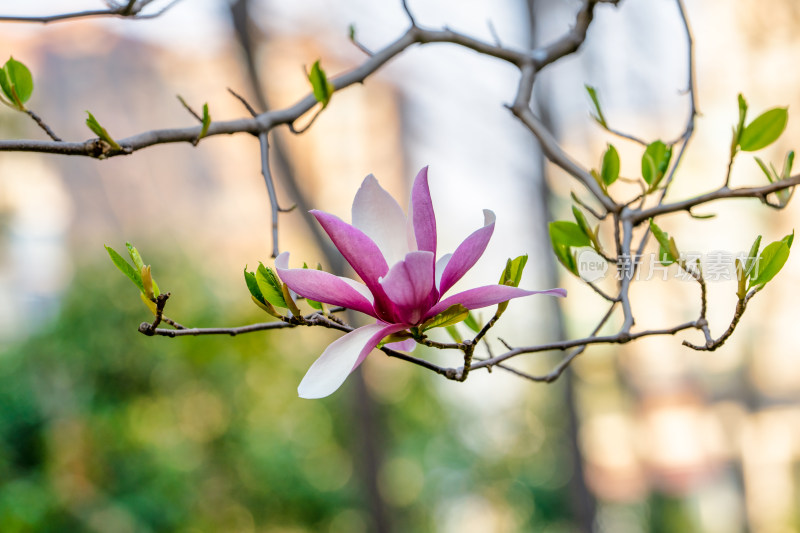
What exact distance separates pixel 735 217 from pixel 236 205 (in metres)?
2.94

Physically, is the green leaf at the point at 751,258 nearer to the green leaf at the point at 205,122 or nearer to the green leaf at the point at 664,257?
the green leaf at the point at 664,257

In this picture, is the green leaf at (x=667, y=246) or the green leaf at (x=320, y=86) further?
the green leaf at (x=320, y=86)

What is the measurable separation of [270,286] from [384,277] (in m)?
0.07

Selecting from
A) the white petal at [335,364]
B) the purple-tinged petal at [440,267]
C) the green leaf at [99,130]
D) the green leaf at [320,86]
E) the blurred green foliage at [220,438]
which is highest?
the green leaf at [320,86]

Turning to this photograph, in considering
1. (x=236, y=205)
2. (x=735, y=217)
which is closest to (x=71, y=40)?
(x=236, y=205)

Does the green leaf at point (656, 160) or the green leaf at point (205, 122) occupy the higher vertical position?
the green leaf at point (205, 122)

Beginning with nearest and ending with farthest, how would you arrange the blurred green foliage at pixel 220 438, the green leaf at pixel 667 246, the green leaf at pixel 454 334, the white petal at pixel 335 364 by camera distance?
the white petal at pixel 335 364 < the green leaf at pixel 667 246 < the green leaf at pixel 454 334 < the blurred green foliage at pixel 220 438

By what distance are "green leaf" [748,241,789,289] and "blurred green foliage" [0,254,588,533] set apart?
1.94 metres

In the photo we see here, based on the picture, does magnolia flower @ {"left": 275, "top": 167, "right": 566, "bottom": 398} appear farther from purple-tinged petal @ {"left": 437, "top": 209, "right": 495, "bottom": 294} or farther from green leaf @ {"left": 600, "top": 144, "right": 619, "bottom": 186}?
green leaf @ {"left": 600, "top": 144, "right": 619, "bottom": 186}

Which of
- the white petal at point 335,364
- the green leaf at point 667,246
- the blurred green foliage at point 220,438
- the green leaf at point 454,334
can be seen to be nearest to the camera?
the white petal at point 335,364

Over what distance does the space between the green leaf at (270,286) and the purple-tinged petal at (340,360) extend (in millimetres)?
50

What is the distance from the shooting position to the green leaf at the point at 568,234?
0.50m

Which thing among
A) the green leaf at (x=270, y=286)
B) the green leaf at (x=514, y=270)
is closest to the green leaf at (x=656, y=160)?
the green leaf at (x=514, y=270)

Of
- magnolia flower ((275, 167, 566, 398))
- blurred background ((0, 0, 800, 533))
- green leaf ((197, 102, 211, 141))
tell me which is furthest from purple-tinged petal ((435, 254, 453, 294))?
blurred background ((0, 0, 800, 533))
